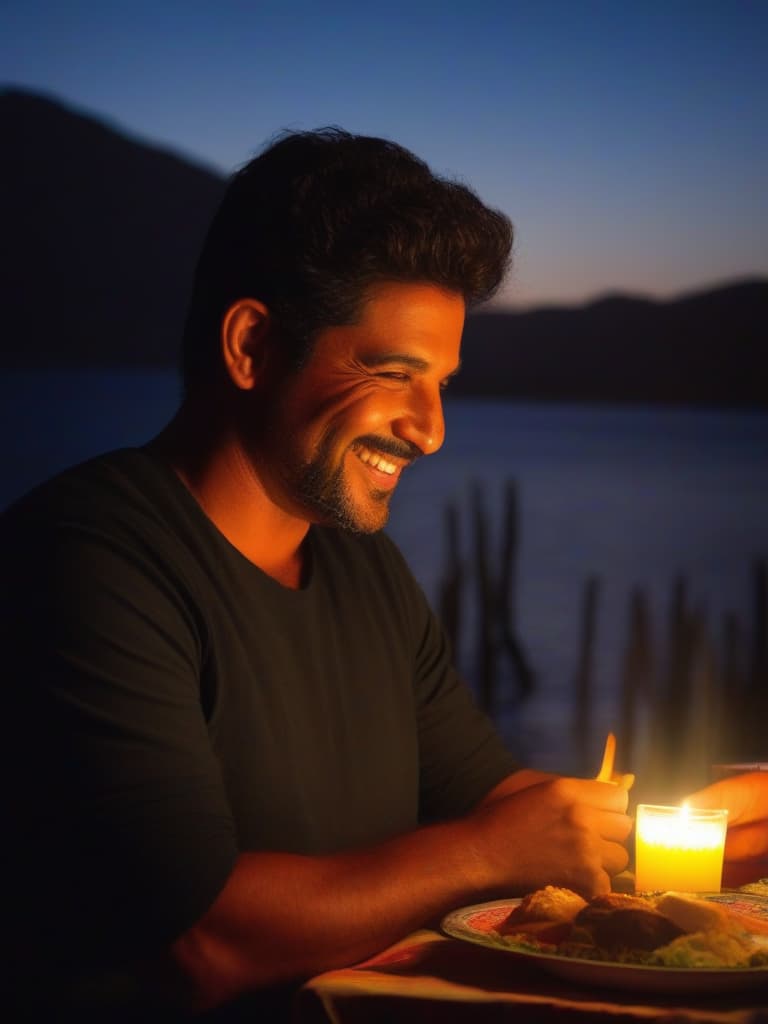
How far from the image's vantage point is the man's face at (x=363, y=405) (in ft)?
6.97

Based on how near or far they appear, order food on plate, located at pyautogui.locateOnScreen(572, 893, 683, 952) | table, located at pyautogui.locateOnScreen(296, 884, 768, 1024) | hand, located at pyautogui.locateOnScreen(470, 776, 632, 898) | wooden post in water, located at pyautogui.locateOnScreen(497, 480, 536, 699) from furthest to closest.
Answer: wooden post in water, located at pyautogui.locateOnScreen(497, 480, 536, 699) < hand, located at pyautogui.locateOnScreen(470, 776, 632, 898) < food on plate, located at pyautogui.locateOnScreen(572, 893, 683, 952) < table, located at pyautogui.locateOnScreen(296, 884, 768, 1024)

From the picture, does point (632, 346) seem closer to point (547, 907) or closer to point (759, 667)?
point (759, 667)

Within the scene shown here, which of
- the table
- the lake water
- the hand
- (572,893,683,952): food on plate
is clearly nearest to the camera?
the table

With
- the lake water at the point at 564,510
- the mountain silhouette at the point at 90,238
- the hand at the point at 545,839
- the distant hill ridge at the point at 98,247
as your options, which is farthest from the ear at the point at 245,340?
the mountain silhouette at the point at 90,238

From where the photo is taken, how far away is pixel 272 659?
2.03 m

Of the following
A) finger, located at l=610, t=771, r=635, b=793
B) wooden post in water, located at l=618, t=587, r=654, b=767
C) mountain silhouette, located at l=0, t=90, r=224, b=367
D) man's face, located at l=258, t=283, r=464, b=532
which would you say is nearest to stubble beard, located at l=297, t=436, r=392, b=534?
man's face, located at l=258, t=283, r=464, b=532

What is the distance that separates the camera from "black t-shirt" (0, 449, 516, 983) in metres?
1.65

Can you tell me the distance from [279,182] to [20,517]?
2.14ft

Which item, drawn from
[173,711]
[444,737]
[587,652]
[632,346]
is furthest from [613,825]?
[632,346]

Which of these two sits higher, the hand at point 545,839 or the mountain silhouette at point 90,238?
the mountain silhouette at point 90,238

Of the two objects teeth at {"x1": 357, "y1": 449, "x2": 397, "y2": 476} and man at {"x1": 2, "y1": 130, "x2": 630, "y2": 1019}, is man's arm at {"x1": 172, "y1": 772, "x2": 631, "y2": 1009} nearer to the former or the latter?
man at {"x1": 2, "y1": 130, "x2": 630, "y2": 1019}

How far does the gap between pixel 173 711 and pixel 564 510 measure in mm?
30580

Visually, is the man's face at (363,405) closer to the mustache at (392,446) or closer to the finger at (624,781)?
the mustache at (392,446)

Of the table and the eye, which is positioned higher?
the eye
